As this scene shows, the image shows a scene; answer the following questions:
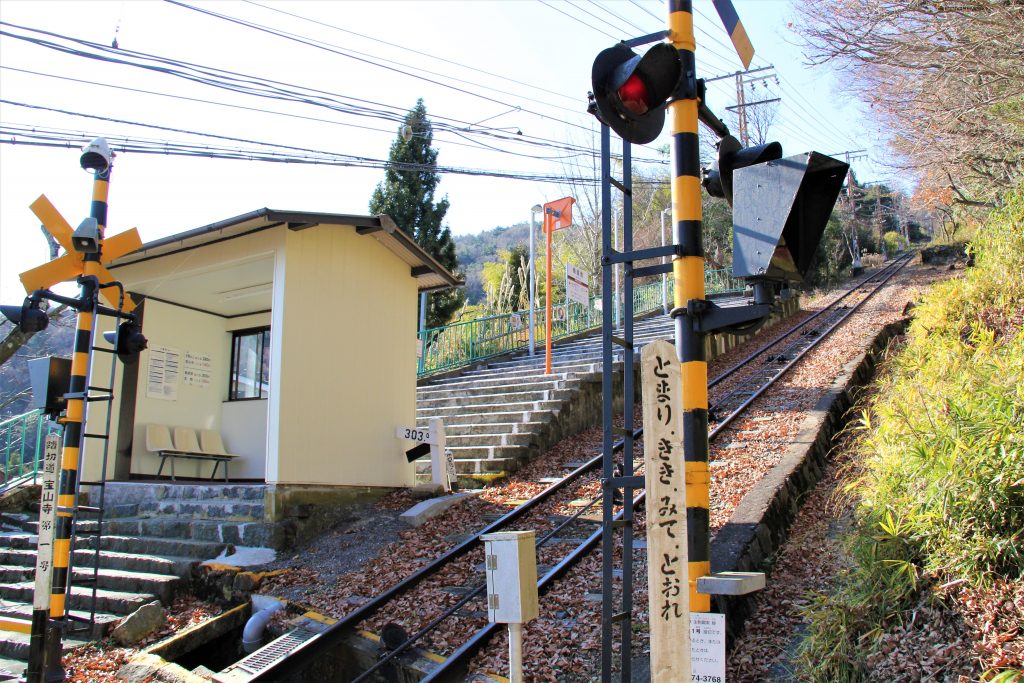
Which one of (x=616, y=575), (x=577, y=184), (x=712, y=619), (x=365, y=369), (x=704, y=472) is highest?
(x=577, y=184)

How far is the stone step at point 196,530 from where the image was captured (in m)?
8.16

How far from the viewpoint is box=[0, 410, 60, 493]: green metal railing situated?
1079 centimetres

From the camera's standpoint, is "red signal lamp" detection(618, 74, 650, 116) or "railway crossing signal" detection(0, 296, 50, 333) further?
"railway crossing signal" detection(0, 296, 50, 333)

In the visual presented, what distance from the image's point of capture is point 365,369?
10.0 m

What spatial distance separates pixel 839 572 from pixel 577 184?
1018 inches

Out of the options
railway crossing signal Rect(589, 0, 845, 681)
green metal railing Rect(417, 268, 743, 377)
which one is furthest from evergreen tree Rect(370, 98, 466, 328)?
railway crossing signal Rect(589, 0, 845, 681)

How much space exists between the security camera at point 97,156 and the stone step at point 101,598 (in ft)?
13.1

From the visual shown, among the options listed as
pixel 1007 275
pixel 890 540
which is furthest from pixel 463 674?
pixel 1007 275

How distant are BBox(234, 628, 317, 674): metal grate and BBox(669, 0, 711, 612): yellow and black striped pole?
3.87 m

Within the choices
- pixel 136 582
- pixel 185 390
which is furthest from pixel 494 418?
pixel 136 582

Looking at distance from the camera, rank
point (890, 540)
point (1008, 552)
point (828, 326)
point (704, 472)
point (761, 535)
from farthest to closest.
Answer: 1. point (828, 326)
2. point (761, 535)
3. point (890, 540)
4. point (1008, 552)
5. point (704, 472)

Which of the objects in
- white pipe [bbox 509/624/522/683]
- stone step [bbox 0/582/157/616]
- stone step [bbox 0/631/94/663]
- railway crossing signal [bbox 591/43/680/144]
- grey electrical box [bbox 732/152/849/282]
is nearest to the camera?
grey electrical box [bbox 732/152/849/282]

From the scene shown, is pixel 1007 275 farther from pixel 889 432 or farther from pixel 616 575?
pixel 616 575

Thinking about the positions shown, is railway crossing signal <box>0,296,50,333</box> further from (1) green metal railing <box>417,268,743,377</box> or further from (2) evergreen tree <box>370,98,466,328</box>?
(2) evergreen tree <box>370,98,466,328</box>
